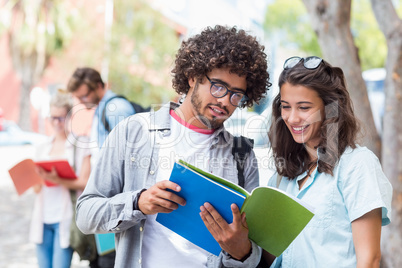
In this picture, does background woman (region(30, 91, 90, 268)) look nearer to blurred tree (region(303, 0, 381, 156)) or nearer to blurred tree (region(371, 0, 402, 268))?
blurred tree (region(303, 0, 381, 156))

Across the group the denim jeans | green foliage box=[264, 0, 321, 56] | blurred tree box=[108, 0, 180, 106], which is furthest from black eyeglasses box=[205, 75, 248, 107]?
green foliage box=[264, 0, 321, 56]

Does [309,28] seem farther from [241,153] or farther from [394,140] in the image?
[241,153]

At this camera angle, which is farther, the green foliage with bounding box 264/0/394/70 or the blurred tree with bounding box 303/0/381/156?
the green foliage with bounding box 264/0/394/70

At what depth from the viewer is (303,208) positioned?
164 centimetres

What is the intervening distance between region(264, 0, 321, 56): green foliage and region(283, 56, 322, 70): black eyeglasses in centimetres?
2315

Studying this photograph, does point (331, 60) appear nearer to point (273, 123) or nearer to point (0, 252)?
point (273, 123)

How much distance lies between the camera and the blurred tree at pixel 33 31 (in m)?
18.5

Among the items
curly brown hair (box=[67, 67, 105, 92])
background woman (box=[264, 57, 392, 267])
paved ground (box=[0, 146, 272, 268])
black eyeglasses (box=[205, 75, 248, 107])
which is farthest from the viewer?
paved ground (box=[0, 146, 272, 268])

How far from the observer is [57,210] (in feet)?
12.5

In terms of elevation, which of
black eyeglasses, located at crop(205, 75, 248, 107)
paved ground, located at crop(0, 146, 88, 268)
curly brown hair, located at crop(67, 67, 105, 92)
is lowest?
paved ground, located at crop(0, 146, 88, 268)

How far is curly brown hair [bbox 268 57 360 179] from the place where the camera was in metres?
1.98

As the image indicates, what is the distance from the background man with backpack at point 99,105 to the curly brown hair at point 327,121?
5.58 feet

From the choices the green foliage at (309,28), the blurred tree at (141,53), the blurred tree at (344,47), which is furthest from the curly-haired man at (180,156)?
the green foliage at (309,28)

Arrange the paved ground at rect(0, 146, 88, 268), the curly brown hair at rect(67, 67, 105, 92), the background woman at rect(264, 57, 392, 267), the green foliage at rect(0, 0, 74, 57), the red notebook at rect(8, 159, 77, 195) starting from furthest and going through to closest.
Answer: the green foliage at rect(0, 0, 74, 57) < the paved ground at rect(0, 146, 88, 268) < the curly brown hair at rect(67, 67, 105, 92) < the red notebook at rect(8, 159, 77, 195) < the background woman at rect(264, 57, 392, 267)
